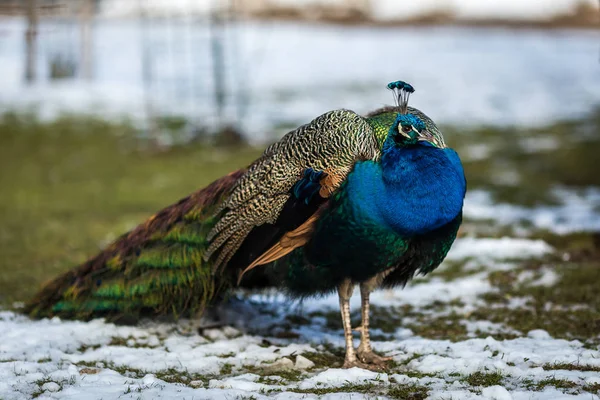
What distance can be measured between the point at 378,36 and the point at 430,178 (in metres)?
22.6

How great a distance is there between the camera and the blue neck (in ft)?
12.8

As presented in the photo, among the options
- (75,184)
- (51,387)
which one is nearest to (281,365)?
(51,387)

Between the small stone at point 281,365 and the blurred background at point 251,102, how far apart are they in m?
2.75

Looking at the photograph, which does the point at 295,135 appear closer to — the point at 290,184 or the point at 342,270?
the point at 290,184

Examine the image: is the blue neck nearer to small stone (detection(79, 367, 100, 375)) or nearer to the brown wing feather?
the brown wing feather

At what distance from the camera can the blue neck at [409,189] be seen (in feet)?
12.8

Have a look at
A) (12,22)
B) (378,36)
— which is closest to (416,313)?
(378,36)

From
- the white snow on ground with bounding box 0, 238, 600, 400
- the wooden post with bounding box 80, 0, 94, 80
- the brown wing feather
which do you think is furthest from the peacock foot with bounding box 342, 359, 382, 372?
the wooden post with bounding box 80, 0, 94, 80

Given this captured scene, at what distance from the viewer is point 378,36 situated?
84.5ft

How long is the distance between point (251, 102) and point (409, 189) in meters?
14.9

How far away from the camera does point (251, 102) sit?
18.5 metres

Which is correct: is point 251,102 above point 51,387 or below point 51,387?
above

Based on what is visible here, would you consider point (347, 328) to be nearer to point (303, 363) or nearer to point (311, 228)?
point (303, 363)

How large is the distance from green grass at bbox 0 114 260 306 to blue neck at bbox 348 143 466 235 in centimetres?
343
